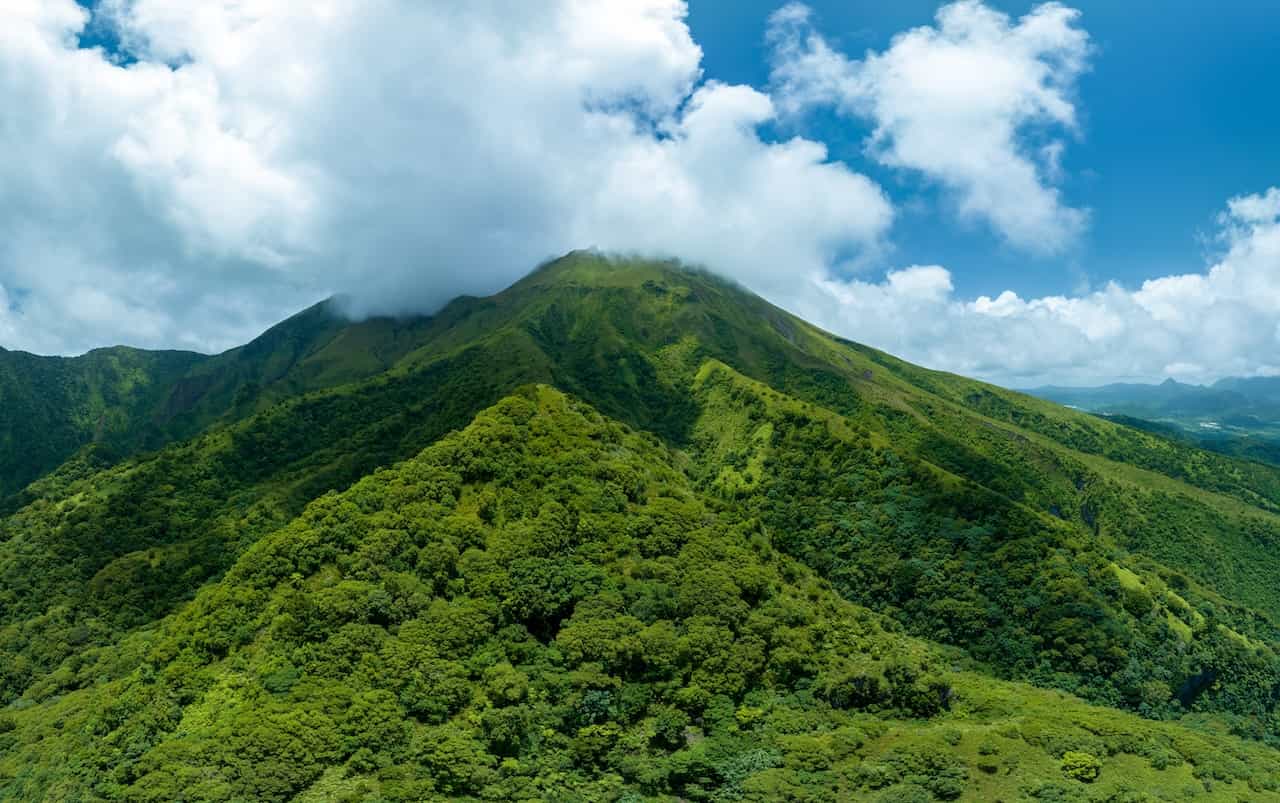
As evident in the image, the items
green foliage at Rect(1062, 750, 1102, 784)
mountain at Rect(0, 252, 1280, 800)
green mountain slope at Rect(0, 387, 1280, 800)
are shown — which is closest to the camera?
green mountain slope at Rect(0, 387, 1280, 800)

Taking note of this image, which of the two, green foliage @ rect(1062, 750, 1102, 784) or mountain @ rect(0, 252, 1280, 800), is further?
mountain @ rect(0, 252, 1280, 800)

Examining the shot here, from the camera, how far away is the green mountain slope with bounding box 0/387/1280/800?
2719 inches

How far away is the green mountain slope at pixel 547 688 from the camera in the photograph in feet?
227

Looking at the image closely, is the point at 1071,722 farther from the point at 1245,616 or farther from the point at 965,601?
the point at 1245,616

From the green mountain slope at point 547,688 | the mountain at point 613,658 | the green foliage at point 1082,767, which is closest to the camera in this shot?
the green mountain slope at point 547,688

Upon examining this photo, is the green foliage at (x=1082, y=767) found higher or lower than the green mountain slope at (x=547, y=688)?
lower

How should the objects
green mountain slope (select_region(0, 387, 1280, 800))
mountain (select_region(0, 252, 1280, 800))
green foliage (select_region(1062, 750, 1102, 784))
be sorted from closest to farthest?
green mountain slope (select_region(0, 387, 1280, 800)) < green foliage (select_region(1062, 750, 1102, 784)) < mountain (select_region(0, 252, 1280, 800))

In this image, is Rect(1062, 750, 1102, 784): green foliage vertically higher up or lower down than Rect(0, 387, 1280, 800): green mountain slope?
lower down

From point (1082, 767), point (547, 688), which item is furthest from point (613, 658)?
point (1082, 767)

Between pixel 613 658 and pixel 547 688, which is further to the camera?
pixel 613 658

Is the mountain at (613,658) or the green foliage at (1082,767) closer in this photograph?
the green foliage at (1082,767)

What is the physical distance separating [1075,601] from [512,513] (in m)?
104

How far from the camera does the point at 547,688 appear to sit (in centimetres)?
7994

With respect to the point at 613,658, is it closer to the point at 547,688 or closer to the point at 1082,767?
the point at 547,688
